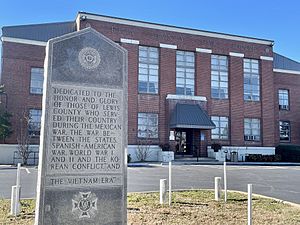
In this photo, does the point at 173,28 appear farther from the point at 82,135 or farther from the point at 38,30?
the point at 82,135

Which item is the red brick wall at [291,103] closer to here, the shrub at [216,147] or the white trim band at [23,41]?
the shrub at [216,147]

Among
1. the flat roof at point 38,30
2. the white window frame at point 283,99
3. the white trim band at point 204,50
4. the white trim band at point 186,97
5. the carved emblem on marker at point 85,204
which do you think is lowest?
the carved emblem on marker at point 85,204

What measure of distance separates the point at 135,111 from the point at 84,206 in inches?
1036

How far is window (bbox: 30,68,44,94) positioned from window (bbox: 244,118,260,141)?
68.2ft

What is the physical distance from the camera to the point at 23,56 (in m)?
31.1

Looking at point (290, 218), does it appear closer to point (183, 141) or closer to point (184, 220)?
point (184, 220)

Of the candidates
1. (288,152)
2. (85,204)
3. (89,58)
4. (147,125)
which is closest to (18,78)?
(147,125)

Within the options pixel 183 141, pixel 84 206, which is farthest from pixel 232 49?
pixel 84 206

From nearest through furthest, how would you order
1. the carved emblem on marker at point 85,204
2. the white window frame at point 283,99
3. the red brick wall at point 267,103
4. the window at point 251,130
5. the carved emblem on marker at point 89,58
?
the carved emblem on marker at point 85,204 < the carved emblem on marker at point 89,58 < the window at point 251,130 < the red brick wall at point 267,103 < the white window frame at point 283,99

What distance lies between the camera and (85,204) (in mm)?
5438

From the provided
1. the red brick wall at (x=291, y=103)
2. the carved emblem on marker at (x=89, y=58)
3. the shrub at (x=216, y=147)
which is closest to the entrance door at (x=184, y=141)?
the shrub at (x=216, y=147)

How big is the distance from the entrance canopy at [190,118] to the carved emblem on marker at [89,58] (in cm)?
2572

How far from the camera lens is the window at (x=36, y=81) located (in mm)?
31312

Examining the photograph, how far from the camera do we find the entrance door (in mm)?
33906
